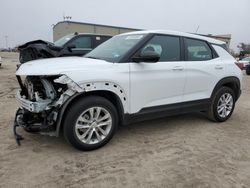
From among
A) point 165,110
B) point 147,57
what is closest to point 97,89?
point 147,57

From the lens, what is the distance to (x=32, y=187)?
8.79 ft

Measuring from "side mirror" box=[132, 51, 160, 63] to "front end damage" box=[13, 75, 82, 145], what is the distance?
1006 mm

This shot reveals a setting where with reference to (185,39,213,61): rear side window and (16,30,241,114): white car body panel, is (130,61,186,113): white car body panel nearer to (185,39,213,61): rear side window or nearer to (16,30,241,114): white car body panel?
(16,30,241,114): white car body panel

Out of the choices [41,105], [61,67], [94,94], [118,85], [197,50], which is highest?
[197,50]

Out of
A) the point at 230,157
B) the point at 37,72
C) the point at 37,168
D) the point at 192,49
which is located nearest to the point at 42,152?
the point at 37,168

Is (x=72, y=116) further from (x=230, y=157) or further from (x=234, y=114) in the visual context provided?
(x=234, y=114)

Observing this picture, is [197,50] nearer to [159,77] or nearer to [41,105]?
[159,77]

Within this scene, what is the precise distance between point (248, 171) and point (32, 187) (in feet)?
8.46

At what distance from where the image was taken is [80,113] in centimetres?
331

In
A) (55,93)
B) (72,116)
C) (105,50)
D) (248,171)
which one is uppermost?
(105,50)

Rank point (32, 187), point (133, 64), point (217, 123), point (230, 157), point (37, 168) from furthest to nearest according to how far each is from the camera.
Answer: point (217, 123), point (133, 64), point (230, 157), point (37, 168), point (32, 187)

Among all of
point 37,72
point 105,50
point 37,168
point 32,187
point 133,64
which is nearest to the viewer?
point 32,187

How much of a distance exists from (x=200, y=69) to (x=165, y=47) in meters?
0.84

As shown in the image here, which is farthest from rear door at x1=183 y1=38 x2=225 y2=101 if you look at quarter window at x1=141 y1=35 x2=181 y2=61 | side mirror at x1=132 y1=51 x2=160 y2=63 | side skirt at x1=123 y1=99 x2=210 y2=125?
side mirror at x1=132 y1=51 x2=160 y2=63
